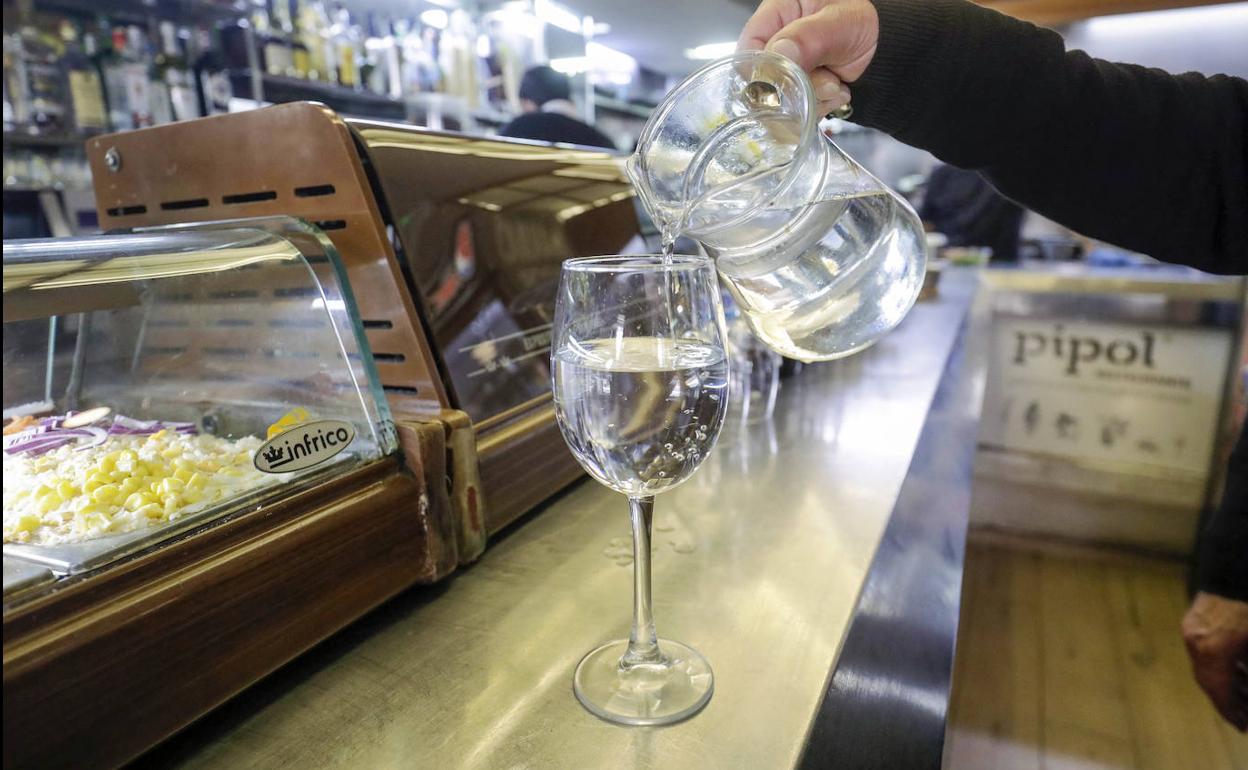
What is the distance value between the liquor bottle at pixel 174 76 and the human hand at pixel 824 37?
2266mm

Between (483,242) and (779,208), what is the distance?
13.5 inches

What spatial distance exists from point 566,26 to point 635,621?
14.0ft

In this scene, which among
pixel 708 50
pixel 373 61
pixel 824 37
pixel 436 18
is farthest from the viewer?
pixel 708 50

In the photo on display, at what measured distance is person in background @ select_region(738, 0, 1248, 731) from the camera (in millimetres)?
766

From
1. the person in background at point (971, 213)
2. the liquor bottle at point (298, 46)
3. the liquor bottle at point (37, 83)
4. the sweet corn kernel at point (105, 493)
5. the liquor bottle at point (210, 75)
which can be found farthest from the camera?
the person in background at point (971, 213)

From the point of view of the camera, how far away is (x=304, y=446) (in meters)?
0.53

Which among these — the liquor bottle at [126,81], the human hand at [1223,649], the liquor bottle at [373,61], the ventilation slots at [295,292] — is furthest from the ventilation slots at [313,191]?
the liquor bottle at [373,61]

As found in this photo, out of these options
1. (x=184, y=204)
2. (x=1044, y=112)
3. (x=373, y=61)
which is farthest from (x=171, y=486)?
(x=373, y=61)

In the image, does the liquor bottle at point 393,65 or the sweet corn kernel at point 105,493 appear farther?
the liquor bottle at point 393,65

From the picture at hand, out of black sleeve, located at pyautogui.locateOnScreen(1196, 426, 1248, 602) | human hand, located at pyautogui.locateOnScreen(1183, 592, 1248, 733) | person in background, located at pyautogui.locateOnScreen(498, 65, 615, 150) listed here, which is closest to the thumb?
black sleeve, located at pyautogui.locateOnScreen(1196, 426, 1248, 602)

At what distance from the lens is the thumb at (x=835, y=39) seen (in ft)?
2.27

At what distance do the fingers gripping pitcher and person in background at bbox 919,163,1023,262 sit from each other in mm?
3364

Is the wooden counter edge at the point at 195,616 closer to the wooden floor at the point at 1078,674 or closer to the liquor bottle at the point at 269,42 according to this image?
the wooden floor at the point at 1078,674

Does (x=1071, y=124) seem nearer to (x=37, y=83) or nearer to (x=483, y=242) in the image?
(x=483, y=242)
